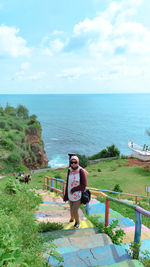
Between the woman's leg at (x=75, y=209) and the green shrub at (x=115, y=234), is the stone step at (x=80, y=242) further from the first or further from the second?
the woman's leg at (x=75, y=209)

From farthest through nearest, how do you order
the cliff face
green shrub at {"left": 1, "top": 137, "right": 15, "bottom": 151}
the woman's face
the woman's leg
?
the cliff face < green shrub at {"left": 1, "top": 137, "right": 15, "bottom": 151} < the woman's leg < the woman's face

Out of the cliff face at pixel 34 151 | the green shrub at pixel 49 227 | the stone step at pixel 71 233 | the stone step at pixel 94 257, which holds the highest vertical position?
the stone step at pixel 94 257

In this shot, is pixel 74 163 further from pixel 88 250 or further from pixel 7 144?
pixel 7 144

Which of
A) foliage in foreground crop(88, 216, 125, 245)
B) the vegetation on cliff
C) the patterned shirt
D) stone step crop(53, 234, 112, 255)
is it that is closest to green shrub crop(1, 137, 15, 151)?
the vegetation on cliff

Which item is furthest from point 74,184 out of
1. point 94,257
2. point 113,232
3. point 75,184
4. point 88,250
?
point 94,257

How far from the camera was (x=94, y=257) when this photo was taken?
3.11 m

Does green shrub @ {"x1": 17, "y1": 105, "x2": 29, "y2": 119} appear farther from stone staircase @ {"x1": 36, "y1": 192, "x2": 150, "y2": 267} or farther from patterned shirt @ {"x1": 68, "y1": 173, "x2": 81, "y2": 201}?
stone staircase @ {"x1": 36, "y1": 192, "x2": 150, "y2": 267}

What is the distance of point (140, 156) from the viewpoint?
30188 mm

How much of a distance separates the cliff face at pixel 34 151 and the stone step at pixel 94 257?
27.1m

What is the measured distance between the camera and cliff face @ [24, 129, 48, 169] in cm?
3058

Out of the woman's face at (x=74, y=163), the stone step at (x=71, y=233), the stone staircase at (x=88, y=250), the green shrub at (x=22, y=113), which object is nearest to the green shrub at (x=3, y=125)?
the green shrub at (x=22, y=113)

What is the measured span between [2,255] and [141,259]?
6.59 ft

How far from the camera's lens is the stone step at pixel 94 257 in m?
3.01

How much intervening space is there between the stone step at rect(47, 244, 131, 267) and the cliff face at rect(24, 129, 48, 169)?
88.9ft
